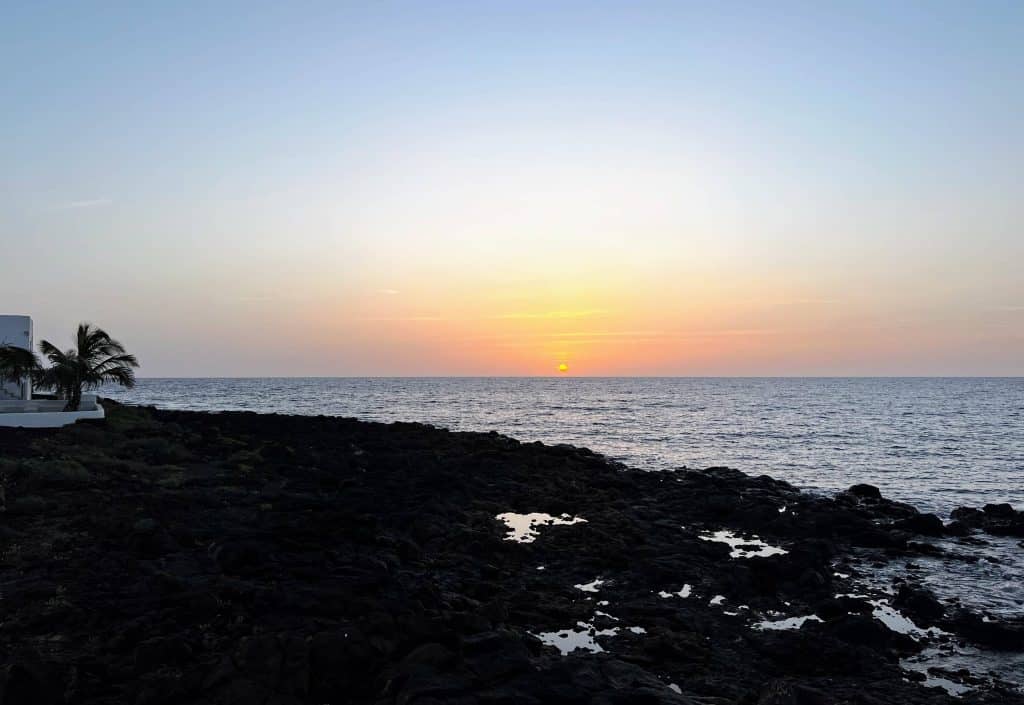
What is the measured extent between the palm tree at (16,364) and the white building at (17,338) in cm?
290

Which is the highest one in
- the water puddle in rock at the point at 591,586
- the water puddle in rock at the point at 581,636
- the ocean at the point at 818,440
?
the water puddle in rock at the point at 581,636

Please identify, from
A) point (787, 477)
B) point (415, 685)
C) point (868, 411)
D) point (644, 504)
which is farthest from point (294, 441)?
point (868, 411)

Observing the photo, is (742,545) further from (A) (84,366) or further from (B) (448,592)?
(A) (84,366)

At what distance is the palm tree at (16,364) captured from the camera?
36344 mm

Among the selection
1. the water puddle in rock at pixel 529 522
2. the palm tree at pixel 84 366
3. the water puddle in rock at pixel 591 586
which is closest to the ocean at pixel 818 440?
the water puddle in rock at pixel 529 522

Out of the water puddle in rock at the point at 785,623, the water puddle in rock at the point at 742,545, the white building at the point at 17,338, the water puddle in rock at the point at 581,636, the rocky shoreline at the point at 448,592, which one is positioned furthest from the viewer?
the white building at the point at 17,338

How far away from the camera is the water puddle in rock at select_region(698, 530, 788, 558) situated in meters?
19.2

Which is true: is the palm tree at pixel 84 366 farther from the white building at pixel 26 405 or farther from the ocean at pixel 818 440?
the ocean at pixel 818 440

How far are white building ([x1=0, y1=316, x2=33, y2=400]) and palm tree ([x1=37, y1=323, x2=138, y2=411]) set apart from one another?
13.0 ft

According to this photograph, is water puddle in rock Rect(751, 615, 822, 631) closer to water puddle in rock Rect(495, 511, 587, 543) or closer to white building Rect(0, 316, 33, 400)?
water puddle in rock Rect(495, 511, 587, 543)

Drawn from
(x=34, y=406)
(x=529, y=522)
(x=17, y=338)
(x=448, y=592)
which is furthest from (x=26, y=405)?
(x=448, y=592)

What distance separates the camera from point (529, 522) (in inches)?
878

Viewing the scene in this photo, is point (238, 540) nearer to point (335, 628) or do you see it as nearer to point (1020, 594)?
point (335, 628)

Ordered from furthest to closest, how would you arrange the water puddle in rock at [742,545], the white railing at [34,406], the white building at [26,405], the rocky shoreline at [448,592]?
the white railing at [34,406], the white building at [26,405], the water puddle in rock at [742,545], the rocky shoreline at [448,592]
